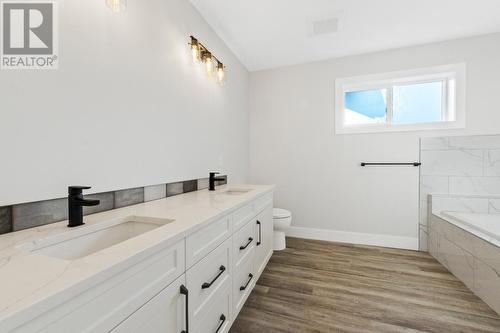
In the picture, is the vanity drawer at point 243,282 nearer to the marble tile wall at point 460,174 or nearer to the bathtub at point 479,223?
the bathtub at point 479,223

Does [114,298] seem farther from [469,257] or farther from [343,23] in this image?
[343,23]

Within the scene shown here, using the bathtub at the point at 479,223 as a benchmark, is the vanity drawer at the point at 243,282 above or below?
below

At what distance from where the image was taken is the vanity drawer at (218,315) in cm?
102

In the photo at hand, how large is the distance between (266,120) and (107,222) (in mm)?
2620

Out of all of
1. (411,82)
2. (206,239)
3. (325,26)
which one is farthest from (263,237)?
(411,82)

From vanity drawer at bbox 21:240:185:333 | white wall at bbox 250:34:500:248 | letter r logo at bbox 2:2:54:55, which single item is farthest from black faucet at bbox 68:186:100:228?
white wall at bbox 250:34:500:248

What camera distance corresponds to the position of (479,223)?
1.99 meters

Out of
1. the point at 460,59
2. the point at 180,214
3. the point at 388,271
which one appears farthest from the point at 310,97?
the point at 180,214

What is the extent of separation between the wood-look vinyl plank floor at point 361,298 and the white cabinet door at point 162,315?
0.76 metres

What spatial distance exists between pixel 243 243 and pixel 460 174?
8.53ft

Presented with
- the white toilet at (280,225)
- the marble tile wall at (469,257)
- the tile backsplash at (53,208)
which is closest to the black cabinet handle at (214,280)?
the tile backsplash at (53,208)

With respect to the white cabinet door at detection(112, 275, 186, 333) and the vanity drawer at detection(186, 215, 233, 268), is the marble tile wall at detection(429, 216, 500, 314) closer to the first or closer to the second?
the vanity drawer at detection(186, 215, 233, 268)

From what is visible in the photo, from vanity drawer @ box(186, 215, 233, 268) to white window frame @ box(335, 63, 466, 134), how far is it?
7.47 feet

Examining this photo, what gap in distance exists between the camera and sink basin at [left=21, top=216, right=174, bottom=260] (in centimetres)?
77
